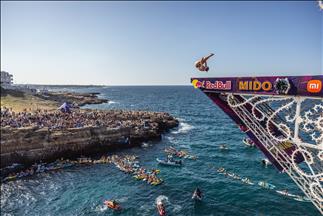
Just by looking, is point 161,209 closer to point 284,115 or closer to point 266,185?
point 266,185

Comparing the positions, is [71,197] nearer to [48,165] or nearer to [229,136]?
[48,165]

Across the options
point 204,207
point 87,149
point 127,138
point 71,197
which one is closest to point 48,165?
point 87,149

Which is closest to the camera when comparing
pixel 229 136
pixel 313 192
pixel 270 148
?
pixel 313 192

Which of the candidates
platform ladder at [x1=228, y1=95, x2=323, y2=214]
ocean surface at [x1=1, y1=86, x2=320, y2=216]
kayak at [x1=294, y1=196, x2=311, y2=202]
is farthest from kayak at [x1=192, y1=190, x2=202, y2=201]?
platform ladder at [x1=228, y1=95, x2=323, y2=214]

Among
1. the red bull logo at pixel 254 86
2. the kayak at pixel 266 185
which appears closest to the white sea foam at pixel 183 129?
the kayak at pixel 266 185

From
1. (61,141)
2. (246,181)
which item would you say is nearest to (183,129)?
(61,141)

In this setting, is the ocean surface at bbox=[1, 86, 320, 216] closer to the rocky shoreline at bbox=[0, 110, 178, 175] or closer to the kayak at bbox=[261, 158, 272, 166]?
the kayak at bbox=[261, 158, 272, 166]

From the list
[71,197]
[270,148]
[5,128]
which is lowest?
[71,197]
